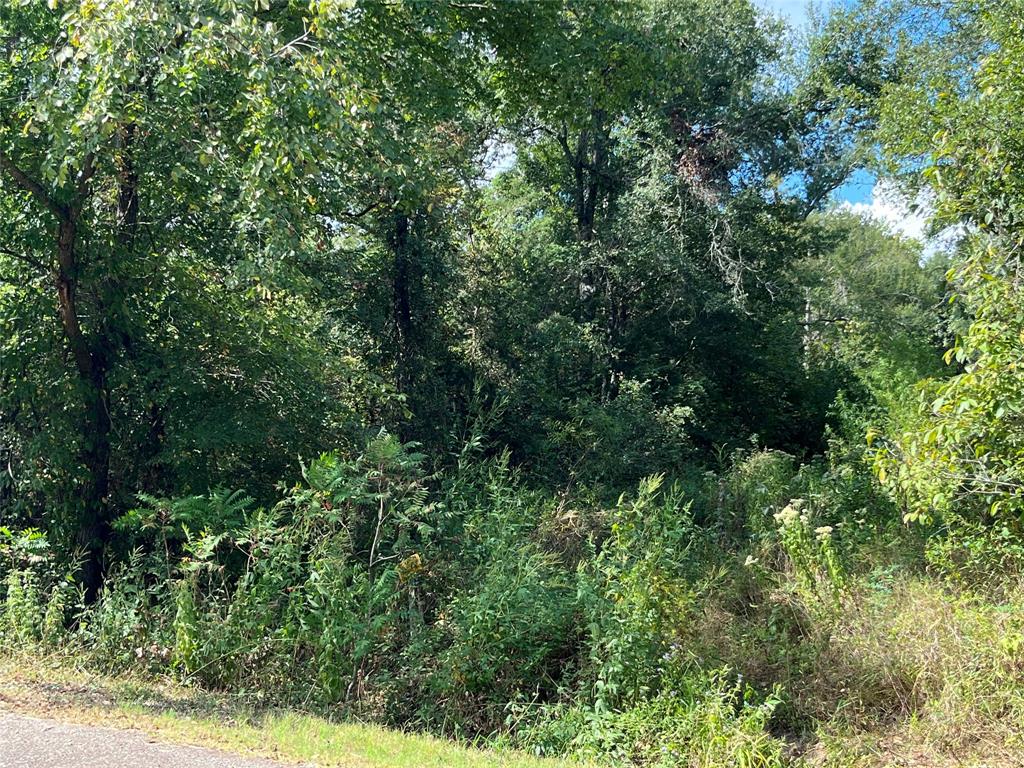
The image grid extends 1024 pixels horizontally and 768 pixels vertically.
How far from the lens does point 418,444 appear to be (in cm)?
991

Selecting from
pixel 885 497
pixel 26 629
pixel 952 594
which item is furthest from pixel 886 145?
pixel 26 629

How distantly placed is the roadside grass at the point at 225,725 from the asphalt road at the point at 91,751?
0.49ft

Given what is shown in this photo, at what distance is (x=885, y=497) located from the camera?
37.6ft

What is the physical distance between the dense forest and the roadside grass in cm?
76

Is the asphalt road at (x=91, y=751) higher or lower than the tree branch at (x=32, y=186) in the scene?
lower

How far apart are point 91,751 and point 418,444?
542 cm

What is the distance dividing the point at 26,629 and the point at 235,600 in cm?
182

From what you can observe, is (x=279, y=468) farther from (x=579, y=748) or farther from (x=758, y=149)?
(x=758, y=149)

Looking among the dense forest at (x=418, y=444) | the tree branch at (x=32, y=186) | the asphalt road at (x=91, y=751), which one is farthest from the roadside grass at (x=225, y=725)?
the tree branch at (x=32, y=186)

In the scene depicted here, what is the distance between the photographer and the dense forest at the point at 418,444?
23.2ft

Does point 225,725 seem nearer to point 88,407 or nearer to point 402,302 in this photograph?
point 88,407

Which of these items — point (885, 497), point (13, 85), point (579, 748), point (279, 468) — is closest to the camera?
point (579, 748)

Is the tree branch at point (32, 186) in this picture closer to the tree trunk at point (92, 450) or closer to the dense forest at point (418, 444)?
the dense forest at point (418, 444)

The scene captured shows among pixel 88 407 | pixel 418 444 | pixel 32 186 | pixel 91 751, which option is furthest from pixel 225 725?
pixel 32 186
